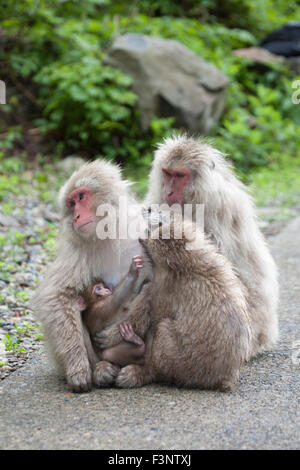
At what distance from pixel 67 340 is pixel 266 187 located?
7.07 metres

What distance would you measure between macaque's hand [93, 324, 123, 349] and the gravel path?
0.26 meters

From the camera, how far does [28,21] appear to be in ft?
34.4

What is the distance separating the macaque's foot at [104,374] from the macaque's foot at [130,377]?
4cm

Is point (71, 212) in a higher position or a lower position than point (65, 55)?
lower

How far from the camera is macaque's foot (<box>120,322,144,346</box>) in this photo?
3424 mm

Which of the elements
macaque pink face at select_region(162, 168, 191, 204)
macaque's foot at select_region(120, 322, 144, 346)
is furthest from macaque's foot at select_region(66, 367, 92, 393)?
macaque pink face at select_region(162, 168, 191, 204)

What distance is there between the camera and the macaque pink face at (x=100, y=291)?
11.6 ft

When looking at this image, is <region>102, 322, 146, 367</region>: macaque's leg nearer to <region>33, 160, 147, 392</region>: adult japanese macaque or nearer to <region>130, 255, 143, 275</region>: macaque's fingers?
<region>33, 160, 147, 392</region>: adult japanese macaque

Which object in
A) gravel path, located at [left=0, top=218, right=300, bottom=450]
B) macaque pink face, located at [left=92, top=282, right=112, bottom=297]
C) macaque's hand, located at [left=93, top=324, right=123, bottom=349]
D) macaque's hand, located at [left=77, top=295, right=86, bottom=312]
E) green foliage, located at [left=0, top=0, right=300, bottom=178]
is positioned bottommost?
gravel path, located at [left=0, top=218, right=300, bottom=450]

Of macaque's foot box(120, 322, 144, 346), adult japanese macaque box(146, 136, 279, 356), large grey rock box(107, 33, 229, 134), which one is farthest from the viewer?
large grey rock box(107, 33, 229, 134)

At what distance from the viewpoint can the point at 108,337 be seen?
351 centimetres

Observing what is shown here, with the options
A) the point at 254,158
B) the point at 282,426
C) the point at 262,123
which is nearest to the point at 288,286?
the point at 282,426

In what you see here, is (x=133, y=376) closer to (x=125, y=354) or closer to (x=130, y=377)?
(x=130, y=377)

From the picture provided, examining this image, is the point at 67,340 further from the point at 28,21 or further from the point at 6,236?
the point at 28,21
